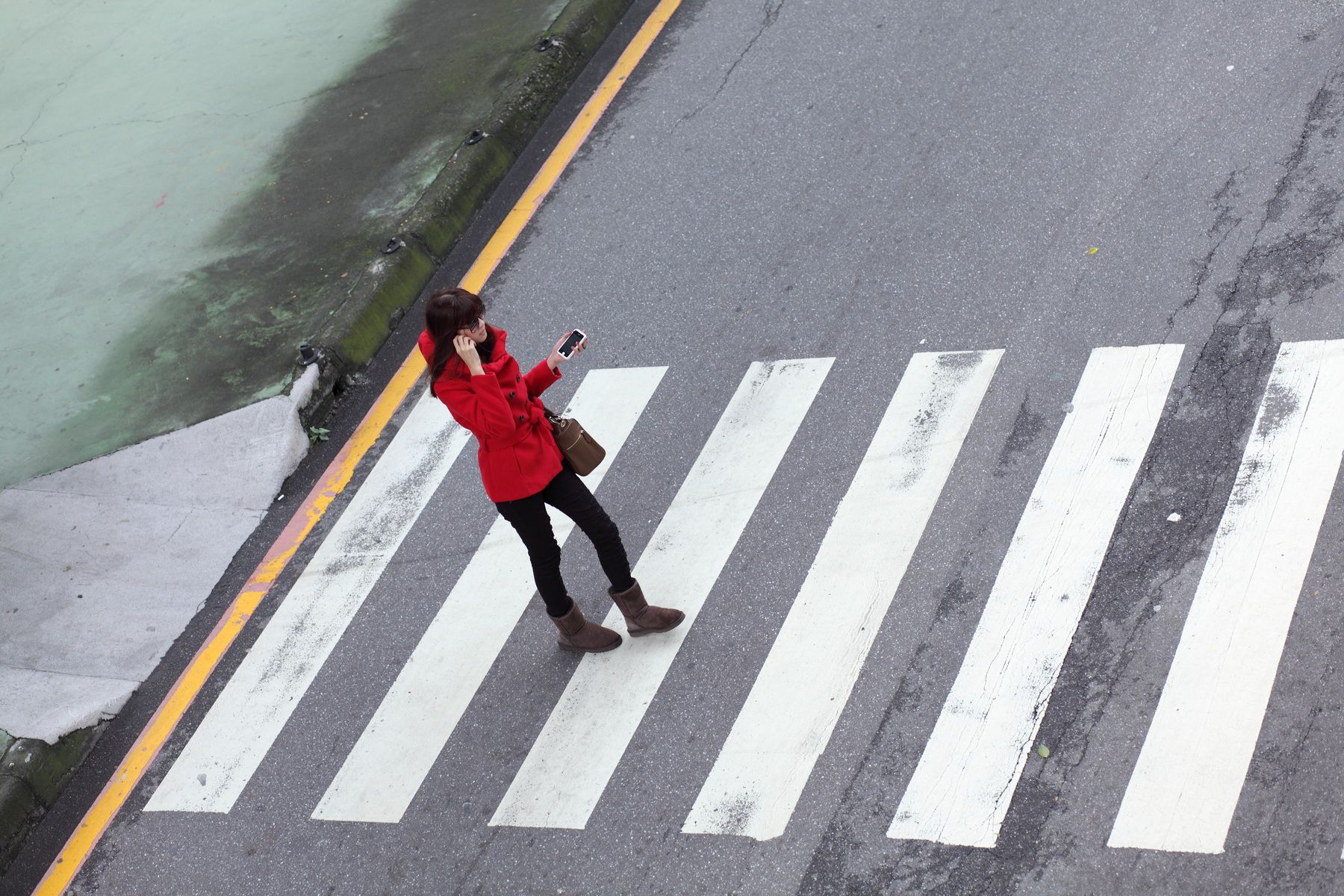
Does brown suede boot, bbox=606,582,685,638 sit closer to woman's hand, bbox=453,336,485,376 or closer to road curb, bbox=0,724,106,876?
woman's hand, bbox=453,336,485,376

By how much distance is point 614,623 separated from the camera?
5980 millimetres

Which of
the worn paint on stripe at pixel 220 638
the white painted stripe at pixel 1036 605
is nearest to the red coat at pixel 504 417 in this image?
the white painted stripe at pixel 1036 605

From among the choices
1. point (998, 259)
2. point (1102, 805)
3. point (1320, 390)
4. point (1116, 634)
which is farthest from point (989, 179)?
point (1102, 805)

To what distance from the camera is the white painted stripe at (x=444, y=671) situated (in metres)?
5.62

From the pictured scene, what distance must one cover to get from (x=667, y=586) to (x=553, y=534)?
2.37ft

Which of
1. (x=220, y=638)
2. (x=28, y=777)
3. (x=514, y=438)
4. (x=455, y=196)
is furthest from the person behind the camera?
(x=455, y=196)

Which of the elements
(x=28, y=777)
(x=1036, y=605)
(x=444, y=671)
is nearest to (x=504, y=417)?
(x=444, y=671)

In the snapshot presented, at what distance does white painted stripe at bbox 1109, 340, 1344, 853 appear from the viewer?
14.6ft

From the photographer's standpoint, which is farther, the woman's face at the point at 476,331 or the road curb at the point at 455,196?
the road curb at the point at 455,196

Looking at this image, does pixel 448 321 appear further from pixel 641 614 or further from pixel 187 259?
pixel 187 259

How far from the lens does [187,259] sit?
9.18m

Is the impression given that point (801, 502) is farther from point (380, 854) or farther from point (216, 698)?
point (216, 698)

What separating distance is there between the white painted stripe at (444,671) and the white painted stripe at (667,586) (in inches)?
19.1

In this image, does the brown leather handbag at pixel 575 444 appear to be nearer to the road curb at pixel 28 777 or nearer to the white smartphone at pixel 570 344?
the white smartphone at pixel 570 344
